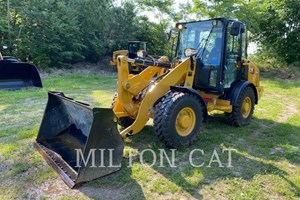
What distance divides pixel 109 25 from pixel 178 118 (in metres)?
12.8

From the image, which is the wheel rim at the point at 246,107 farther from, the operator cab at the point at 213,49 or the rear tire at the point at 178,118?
the rear tire at the point at 178,118

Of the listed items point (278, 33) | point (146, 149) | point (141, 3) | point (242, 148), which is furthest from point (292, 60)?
point (146, 149)

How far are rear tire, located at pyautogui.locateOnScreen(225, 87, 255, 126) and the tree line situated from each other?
726cm

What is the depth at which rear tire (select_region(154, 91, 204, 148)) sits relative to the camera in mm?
3690

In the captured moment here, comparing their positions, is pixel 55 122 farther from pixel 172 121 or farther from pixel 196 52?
pixel 196 52

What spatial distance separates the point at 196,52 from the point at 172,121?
152 cm

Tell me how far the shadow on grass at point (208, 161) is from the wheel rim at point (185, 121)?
0.26m

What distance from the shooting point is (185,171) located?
3322 millimetres

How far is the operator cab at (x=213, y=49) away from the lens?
15.5 ft

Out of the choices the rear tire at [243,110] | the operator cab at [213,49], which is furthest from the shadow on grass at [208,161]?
the operator cab at [213,49]

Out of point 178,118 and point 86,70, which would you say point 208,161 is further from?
point 86,70

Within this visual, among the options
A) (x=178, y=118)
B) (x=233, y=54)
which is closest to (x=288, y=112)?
(x=233, y=54)

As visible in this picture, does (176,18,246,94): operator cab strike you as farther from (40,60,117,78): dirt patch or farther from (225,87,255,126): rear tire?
(40,60,117,78): dirt patch

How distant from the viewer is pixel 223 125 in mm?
5383
